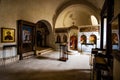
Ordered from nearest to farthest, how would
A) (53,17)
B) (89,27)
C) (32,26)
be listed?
(32,26)
(89,27)
(53,17)

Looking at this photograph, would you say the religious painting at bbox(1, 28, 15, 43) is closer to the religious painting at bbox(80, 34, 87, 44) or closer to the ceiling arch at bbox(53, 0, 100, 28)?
the ceiling arch at bbox(53, 0, 100, 28)

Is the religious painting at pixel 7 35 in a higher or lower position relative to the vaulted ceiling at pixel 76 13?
lower

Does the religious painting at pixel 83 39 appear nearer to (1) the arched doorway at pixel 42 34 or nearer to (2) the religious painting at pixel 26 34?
(1) the arched doorway at pixel 42 34

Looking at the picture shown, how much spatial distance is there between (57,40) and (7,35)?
7037 millimetres

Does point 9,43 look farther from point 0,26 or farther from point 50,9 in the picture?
point 50,9

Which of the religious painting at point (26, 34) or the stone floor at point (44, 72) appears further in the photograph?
the religious painting at point (26, 34)

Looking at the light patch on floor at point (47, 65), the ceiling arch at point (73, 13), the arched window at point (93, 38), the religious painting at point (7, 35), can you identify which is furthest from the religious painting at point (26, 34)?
the arched window at point (93, 38)

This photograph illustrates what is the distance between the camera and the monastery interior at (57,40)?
378cm

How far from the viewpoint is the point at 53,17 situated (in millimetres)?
12344

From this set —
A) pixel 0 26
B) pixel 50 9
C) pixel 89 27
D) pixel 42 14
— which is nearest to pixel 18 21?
pixel 0 26

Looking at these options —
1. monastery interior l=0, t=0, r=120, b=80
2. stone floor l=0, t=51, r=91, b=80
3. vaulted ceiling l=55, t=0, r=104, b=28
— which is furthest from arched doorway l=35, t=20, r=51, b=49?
stone floor l=0, t=51, r=91, b=80

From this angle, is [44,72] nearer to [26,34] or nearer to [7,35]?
[7,35]

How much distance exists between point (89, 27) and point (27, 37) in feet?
19.7

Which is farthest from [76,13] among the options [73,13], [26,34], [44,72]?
[44,72]
